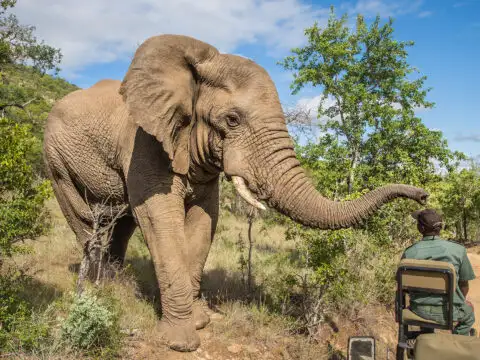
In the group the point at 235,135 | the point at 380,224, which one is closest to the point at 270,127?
the point at 235,135

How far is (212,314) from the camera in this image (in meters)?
5.96

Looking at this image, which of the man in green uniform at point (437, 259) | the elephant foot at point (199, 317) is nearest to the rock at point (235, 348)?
the elephant foot at point (199, 317)

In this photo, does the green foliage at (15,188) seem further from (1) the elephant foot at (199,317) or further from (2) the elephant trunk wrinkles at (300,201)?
(2) the elephant trunk wrinkles at (300,201)

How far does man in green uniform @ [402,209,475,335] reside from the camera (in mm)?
3742

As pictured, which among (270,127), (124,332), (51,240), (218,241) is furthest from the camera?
(218,241)

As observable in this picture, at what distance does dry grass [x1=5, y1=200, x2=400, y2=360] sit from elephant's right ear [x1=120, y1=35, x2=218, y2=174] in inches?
82.2

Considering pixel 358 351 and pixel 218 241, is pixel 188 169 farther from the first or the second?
pixel 218 241

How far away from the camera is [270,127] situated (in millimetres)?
4344

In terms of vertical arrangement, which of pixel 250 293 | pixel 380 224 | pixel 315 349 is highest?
pixel 380 224

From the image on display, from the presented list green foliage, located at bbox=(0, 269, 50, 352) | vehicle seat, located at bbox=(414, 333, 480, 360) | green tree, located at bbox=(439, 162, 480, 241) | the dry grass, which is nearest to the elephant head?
vehicle seat, located at bbox=(414, 333, 480, 360)

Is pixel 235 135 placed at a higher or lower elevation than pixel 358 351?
higher

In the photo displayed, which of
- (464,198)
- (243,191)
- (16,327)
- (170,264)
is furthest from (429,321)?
(464,198)

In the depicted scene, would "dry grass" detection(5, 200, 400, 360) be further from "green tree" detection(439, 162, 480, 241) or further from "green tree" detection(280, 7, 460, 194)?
"green tree" detection(439, 162, 480, 241)

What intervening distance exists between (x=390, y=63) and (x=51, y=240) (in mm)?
8917
